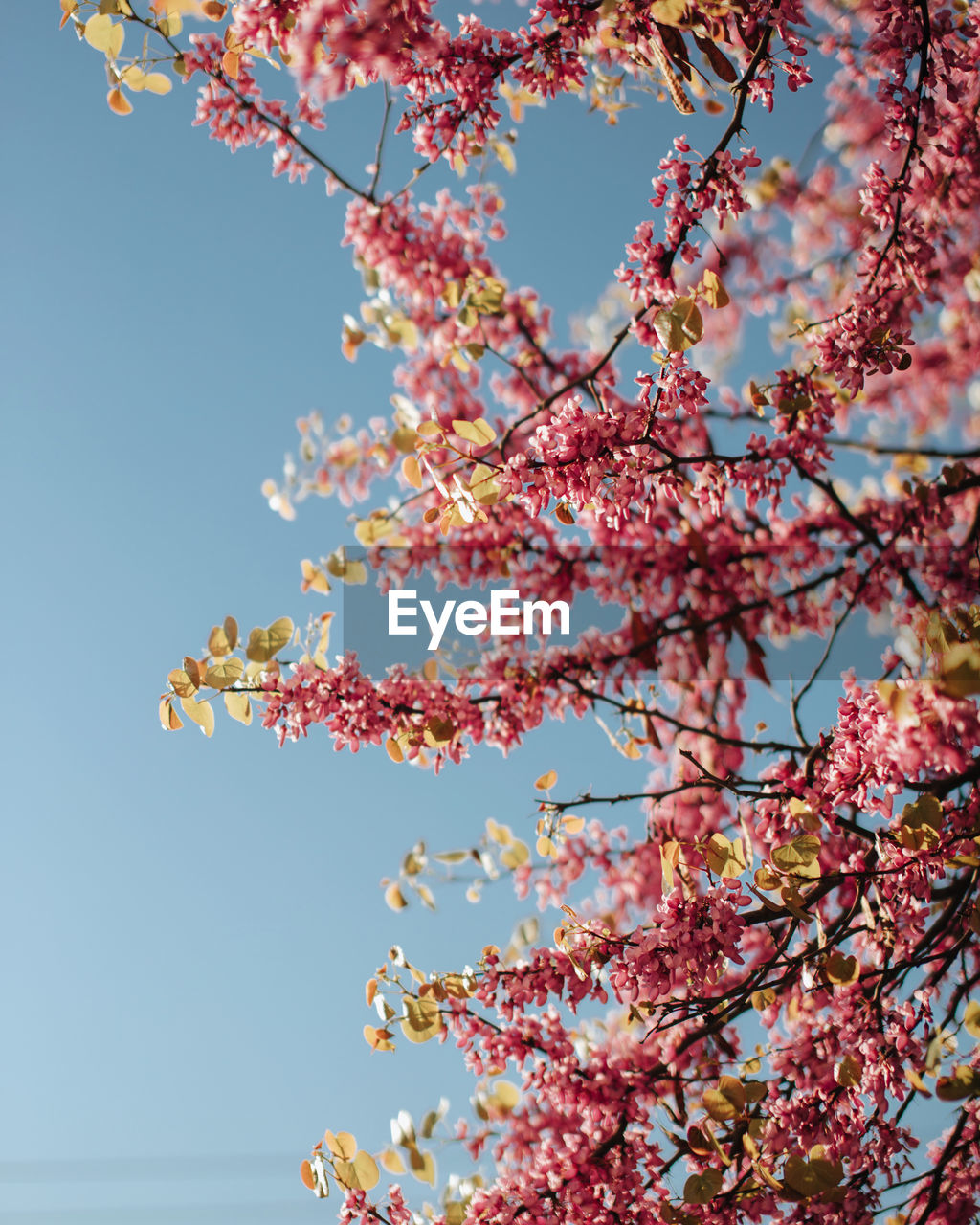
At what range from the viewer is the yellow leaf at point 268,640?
1570mm

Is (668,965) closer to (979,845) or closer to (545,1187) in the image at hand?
(979,845)

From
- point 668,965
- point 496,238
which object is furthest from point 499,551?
point 668,965

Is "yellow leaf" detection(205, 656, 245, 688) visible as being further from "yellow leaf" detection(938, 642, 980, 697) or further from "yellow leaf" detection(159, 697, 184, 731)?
"yellow leaf" detection(938, 642, 980, 697)

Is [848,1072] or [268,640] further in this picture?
[268,640]

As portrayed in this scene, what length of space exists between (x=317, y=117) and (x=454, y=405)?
1.21 meters

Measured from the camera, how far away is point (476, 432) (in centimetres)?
130

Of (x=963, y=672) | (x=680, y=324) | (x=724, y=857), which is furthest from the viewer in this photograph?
(x=724, y=857)

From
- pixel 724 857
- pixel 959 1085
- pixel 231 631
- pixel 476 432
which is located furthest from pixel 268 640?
pixel 959 1085

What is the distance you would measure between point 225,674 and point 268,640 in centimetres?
10

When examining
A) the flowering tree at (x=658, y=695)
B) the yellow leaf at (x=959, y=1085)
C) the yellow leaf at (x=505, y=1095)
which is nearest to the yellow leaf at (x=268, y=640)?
the flowering tree at (x=658, y=695)

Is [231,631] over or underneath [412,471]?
underneath

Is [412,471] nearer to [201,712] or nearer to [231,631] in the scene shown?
[231,631]

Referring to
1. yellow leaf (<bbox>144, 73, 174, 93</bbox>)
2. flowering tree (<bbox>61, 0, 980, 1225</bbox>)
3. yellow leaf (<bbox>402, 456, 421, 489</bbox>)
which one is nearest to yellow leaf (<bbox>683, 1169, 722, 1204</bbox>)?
flowering tree (<bbox>61, 0, 980, 1225</bbox>)

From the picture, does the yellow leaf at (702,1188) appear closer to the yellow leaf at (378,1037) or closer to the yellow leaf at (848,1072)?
the yellow leaf at (848,1072)
